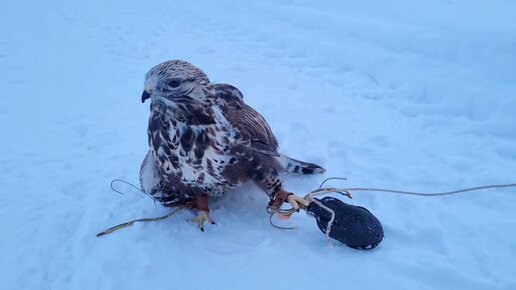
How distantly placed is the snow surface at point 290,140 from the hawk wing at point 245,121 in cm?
54

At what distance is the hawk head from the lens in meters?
2.24

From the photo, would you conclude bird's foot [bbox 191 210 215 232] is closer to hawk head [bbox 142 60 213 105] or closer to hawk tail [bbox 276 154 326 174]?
hawk tail [bbox 276 154 326 174]

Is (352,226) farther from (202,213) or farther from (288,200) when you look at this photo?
(202,213)

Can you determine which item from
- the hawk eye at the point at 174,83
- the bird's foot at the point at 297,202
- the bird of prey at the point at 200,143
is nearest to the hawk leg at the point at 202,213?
the bird of prey at the point at 200,143

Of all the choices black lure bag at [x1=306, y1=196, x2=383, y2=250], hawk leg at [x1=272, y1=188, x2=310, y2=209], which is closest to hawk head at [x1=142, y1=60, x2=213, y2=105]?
hawk leg at [x1=272, y1=188, x2=310, y2=209]

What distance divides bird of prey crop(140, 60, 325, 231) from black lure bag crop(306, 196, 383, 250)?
21cm

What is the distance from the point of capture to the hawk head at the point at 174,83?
2244 millimetres

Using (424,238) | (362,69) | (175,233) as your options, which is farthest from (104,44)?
(424,238)

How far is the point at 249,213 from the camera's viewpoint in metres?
2.90

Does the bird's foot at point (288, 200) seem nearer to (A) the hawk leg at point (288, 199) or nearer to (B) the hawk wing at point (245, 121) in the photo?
(A) the hawk leg at point (288, 199)

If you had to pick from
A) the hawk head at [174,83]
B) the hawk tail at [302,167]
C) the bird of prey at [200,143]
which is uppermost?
the hawk head at [174,83]

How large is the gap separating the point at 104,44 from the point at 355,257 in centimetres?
559

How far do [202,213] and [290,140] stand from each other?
135 cm

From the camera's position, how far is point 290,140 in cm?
378
